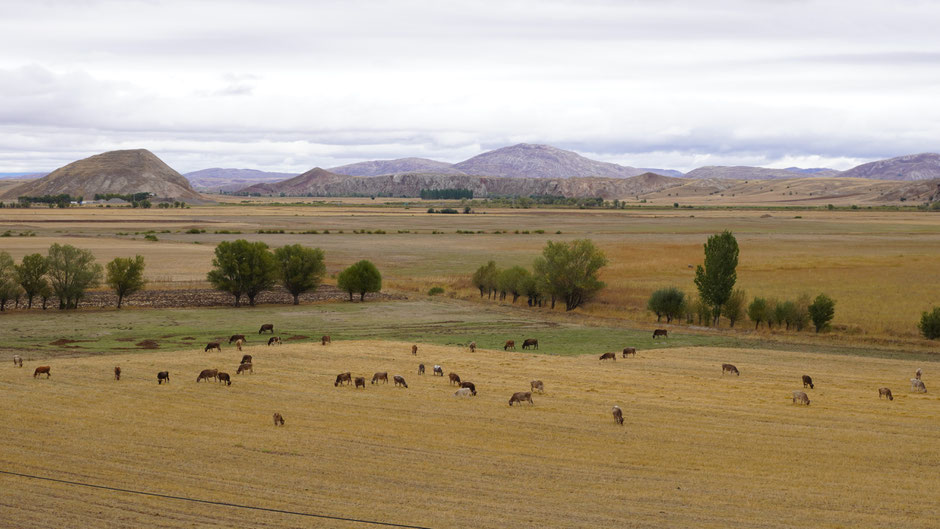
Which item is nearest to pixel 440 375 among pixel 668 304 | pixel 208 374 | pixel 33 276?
pixel 208 374

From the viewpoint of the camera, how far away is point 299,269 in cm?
7412

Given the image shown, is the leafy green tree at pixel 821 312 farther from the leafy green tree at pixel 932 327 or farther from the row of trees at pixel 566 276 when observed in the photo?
the row of trees at pixel 566 276

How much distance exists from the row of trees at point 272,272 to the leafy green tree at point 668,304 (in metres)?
25.8

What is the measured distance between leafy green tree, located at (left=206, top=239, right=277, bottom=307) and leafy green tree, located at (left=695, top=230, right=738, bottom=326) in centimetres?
3760

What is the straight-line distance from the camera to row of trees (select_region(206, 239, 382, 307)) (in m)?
72.7

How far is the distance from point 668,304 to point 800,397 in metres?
30.8

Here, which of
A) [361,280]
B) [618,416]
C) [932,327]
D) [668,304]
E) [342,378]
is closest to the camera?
[618,416]

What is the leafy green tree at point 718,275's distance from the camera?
61625mm

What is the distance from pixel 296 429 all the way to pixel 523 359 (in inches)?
744

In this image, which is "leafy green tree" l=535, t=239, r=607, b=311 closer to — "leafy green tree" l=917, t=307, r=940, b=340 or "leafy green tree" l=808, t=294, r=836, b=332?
"leafy green tree" l=808, t=294, r=836, b=332

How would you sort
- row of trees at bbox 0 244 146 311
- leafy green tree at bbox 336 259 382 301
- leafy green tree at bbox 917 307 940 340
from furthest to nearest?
leafy green tree at bbox 336 259 382 301 → row of trees at bbox 0 244 146 311 → leafy green tree at bbox 917 307 940 340

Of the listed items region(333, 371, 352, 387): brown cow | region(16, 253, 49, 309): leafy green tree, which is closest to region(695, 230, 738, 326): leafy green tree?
region(333, 371, 352, 387): brown cow

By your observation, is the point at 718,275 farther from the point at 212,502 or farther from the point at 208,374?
the point at 212,502

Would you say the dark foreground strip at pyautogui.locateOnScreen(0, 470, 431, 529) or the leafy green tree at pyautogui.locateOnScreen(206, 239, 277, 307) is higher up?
the leafy green tree at pyautogui.locateOnScreen(206, 239, 277, 307)
